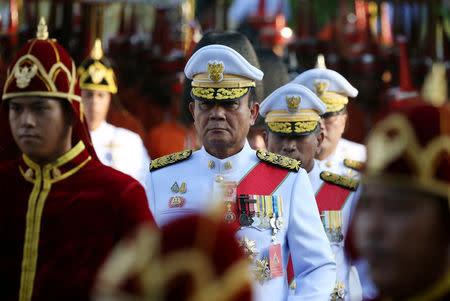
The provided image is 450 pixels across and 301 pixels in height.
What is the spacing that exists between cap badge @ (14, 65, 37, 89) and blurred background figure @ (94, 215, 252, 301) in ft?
6.14

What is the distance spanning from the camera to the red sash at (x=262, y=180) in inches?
210

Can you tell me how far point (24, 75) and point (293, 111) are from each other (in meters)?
2.32

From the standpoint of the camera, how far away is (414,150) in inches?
111

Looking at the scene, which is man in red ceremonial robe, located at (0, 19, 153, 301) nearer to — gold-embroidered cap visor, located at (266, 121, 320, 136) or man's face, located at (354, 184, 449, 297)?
man's face, located at (354, 184, 449, 297)

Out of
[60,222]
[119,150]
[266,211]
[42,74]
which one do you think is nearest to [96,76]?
[119,150]

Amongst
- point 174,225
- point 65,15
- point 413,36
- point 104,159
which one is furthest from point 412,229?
point 413,36

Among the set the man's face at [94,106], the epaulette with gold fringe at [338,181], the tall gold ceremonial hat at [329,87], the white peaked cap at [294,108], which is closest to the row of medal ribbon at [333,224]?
the epaulette with gold fringe at [338,181]

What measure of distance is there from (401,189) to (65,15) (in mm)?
9916

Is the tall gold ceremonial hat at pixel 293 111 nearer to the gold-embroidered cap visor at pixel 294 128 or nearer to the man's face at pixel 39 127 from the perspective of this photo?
the gold-embroidered cap visor at pixel 294 128

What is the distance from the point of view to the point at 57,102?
4.33 m

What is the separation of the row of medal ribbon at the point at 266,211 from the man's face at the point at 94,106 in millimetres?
4133

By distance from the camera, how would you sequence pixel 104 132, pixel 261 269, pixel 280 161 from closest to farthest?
pixel 261 269 → pixel 280 161 → pixel 104 132

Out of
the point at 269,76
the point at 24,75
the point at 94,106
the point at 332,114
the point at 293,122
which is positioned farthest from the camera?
the point at 94,106

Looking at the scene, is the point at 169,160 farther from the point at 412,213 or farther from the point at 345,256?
the point at 412,213
